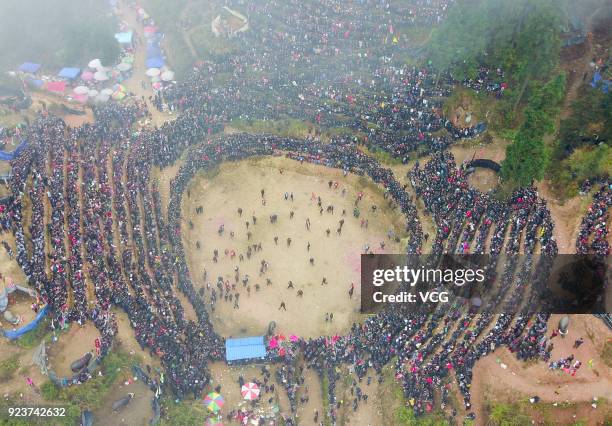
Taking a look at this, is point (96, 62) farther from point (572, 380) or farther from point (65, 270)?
point (572, 380)

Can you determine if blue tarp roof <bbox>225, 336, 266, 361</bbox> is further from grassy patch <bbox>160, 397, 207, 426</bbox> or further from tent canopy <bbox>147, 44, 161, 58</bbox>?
tent canopy <bbox>147, 44, 161, 58</bbox>

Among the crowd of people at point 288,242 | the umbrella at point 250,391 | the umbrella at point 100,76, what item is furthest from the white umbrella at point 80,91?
the umbrella at point 250,391

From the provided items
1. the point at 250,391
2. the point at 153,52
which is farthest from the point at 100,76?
the point at 250,391

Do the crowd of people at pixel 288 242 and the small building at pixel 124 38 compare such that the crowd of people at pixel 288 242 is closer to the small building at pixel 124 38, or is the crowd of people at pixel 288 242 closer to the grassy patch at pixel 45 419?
the grassy patch at pixel 45 419

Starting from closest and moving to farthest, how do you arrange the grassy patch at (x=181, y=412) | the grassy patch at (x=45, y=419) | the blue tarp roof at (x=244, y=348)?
1. the grassy patch at (x=45, y=419)
2. the grassy patch at (x=181, y=412)
3. the blue tarp roof at (x=244, y=348)

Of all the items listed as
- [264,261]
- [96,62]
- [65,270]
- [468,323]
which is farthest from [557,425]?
[96,62]

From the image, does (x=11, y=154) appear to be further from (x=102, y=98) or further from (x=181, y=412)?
(x=181, y=412)
